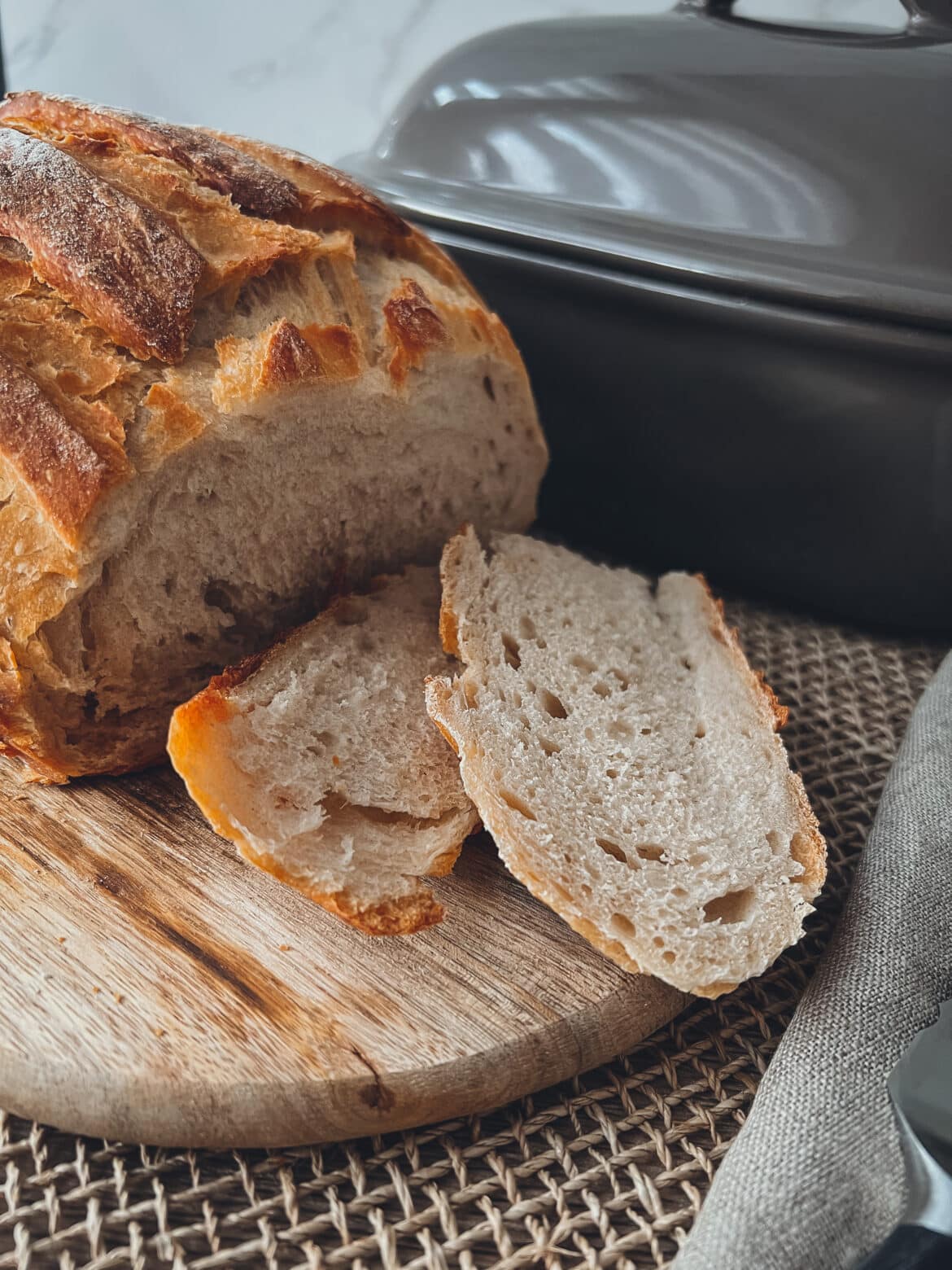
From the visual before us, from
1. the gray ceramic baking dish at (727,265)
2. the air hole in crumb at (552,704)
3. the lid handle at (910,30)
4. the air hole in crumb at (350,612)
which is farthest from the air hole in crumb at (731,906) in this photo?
the lid handle at (910,30)

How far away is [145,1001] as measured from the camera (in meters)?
1.50

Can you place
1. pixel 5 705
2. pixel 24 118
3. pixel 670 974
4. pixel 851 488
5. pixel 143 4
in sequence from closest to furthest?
1. pixel 670 974
2. pixel 5 705
3. pixel 24 118
4. pixel 851 488
5. pixel 143 4

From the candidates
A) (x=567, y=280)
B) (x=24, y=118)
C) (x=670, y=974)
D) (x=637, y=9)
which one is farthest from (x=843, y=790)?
(x=637, y=9)

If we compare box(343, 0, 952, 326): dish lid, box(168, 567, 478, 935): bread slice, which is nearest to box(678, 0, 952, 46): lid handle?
box(343, 0, 952, 326): dish lid

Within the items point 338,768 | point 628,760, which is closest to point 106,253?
point 338,768

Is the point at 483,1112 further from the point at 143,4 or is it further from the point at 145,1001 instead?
the point at 143,4

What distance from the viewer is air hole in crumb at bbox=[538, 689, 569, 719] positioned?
75.9 inches

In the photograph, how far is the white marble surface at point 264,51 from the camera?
400 cm

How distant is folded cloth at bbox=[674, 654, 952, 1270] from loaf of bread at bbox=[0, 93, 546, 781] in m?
1.04

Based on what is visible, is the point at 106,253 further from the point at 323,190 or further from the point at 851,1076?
the point at 851,1076

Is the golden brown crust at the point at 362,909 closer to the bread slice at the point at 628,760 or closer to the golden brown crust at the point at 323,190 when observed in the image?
the bread slice at the point at 628,760

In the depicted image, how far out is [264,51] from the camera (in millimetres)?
4473

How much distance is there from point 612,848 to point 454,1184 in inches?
19.1

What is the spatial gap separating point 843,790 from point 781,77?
135 centimetres
